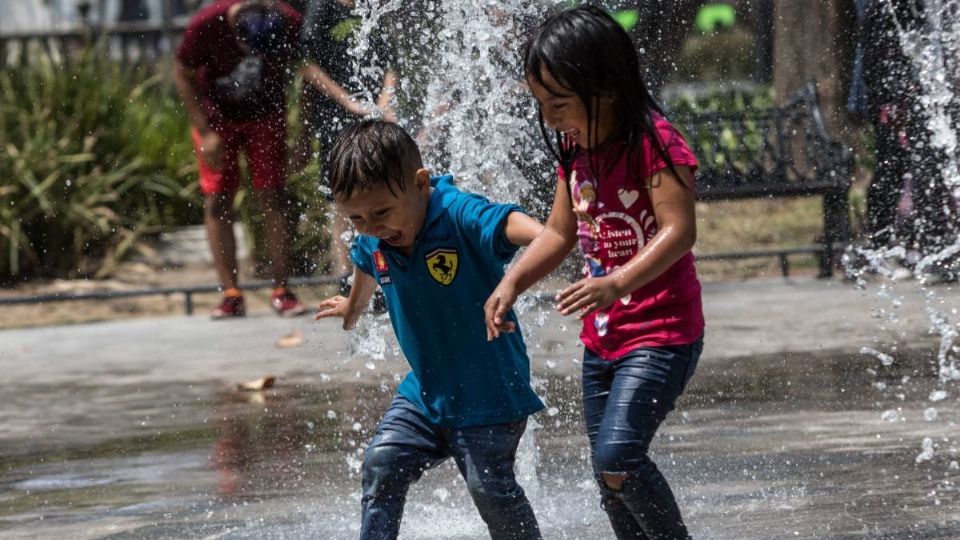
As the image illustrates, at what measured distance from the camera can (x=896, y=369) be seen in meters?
6.36

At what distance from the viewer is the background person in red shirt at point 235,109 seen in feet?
27.1

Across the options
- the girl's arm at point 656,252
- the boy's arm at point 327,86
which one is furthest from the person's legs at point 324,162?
→ the girl's arm at point 656,252

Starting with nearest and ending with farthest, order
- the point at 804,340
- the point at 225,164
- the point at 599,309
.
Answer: the point at 599,309 → the point at 804,340 → the point at 225,164

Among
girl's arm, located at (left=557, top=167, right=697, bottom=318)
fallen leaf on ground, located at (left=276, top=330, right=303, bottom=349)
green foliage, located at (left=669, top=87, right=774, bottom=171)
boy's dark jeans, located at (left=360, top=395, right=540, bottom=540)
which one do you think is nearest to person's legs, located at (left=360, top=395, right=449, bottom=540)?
boy's dark jeans, located at (left=360, top=395, right=540, bottom=540)

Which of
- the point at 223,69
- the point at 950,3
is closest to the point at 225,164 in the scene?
the point at 223,69

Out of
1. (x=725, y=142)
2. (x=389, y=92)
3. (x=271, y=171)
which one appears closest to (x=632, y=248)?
(x=389, y=92)

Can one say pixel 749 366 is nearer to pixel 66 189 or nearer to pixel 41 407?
pixel 41 407

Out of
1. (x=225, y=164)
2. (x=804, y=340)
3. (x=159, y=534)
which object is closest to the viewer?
(x=159, y=534)

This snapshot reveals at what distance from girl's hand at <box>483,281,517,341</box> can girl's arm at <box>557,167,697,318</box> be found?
13 centimetres

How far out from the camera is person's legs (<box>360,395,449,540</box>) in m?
3.46

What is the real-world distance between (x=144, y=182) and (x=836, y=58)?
469 cm

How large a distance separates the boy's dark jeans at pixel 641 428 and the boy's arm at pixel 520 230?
29 cm

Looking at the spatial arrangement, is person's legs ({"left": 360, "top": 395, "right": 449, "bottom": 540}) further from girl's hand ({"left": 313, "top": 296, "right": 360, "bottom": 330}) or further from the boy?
girl's hand ({"left": 313, "top": 296, "right": 360, "bottom": 330})

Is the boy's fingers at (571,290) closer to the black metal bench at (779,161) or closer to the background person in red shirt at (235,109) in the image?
the background person in red shirt at (235,109)
